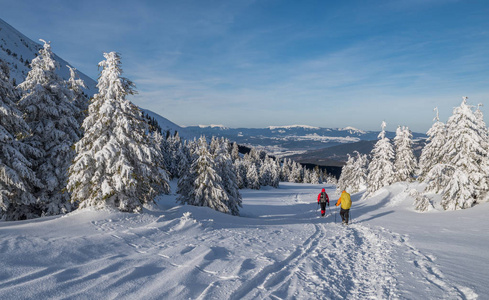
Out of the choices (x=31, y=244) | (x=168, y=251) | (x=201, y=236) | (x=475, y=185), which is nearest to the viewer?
(x=31, y=244)

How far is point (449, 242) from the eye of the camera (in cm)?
884

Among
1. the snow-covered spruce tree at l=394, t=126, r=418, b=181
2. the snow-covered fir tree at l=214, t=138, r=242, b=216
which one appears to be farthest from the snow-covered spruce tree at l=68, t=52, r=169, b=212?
the snow-covered spruce tree at l=394, t=126, r=418, b=181

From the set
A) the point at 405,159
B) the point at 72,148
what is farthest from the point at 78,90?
the point at 405,159

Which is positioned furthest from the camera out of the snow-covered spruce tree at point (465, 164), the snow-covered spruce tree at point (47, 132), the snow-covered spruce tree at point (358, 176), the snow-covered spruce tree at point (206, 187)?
the snow-covered spruce tree at point (358, 176)

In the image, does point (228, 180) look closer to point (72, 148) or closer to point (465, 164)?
point (72, 148)

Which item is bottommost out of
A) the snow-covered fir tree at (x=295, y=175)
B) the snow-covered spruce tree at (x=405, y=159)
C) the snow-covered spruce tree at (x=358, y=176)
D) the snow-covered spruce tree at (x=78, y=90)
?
the snow-covered fir tree at (x=295, y=175)

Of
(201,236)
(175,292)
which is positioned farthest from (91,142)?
(175,292)

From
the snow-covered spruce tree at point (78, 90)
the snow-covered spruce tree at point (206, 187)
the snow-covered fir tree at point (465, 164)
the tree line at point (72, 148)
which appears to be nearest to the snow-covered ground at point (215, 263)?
the tree line at point (72, 148)

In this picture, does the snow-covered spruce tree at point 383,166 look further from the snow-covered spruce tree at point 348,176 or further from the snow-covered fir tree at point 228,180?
the snow-covered fir tree at point 228,180

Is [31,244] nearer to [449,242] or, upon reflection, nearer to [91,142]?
[91,142]

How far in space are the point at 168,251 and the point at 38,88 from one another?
13.7 metres

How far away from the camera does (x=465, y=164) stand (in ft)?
54.2

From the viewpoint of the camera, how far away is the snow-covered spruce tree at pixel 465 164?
52.6 feet

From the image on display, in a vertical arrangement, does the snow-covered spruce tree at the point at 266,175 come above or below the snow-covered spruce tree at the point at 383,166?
below
